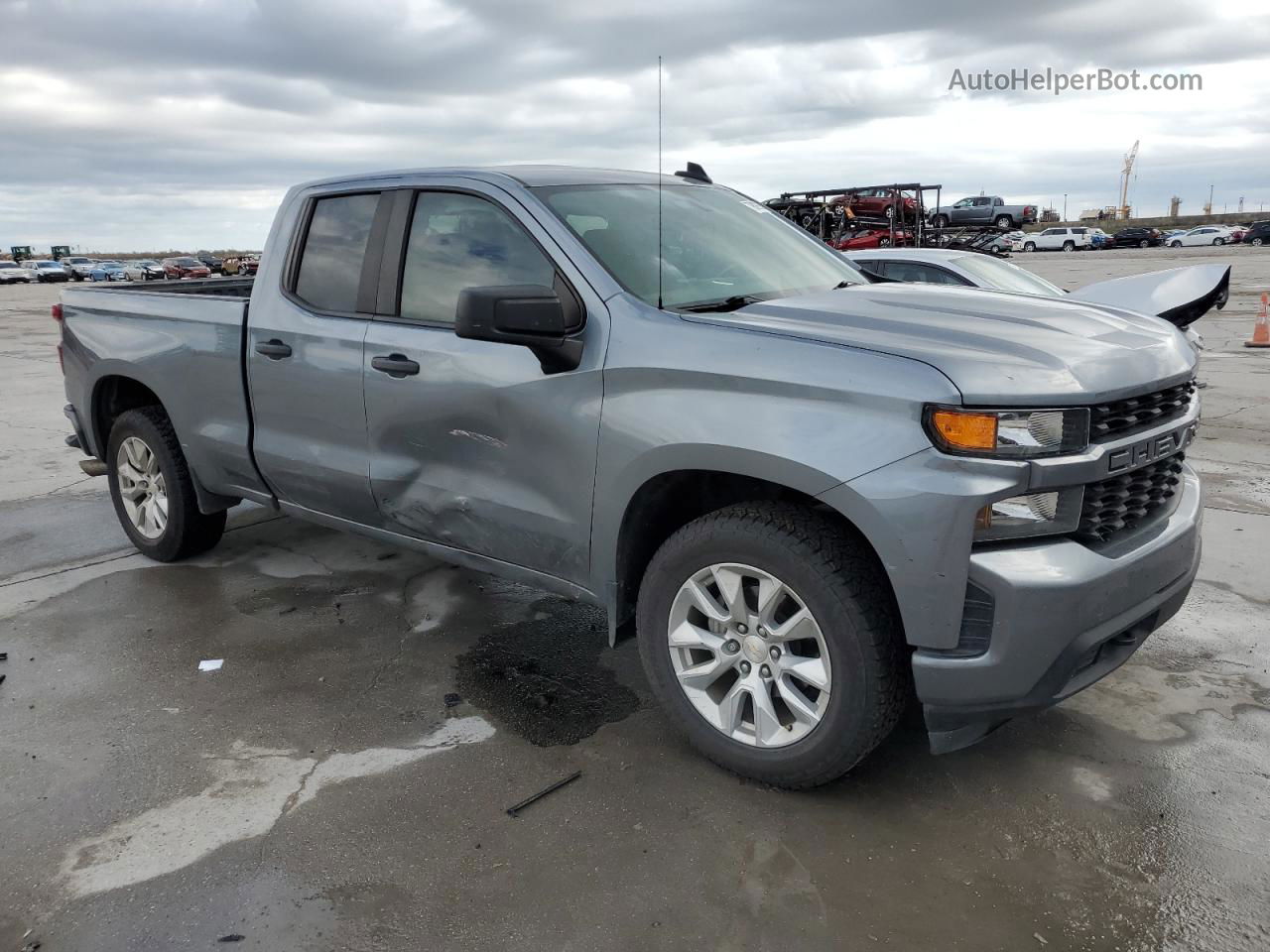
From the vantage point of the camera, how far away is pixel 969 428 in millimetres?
2467

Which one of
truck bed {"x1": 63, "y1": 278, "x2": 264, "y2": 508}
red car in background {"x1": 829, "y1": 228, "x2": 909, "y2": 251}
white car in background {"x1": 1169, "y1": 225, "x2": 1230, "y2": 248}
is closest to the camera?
truck bed {"x1": 63, "y1": 278, "x2": 264, "y2": 508}

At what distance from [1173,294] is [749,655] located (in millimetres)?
2633

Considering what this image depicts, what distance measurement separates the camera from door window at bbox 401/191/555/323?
3467mm

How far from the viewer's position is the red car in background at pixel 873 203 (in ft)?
69.7

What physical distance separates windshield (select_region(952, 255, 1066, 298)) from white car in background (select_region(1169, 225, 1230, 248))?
175 ft

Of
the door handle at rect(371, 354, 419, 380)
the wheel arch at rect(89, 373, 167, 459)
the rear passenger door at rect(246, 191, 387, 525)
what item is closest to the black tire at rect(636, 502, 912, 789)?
the door handle at rect(371, 354, 419, 380)

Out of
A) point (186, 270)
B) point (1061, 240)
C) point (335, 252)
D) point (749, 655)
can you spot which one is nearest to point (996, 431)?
point (749, 655)

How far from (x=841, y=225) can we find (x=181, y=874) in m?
20.5

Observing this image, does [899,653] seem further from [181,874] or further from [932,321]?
[181,874]

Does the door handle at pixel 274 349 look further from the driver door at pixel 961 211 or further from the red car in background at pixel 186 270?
the red car in background at pixel 186 270

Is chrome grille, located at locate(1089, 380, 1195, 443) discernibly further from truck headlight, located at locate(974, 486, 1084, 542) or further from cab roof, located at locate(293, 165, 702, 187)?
cab roof, located at locate(293, 165, 702, 187)

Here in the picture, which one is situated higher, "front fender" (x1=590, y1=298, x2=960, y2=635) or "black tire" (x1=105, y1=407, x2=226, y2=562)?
"front fender" (x1=590, y1=298, x2=960, y2=635)

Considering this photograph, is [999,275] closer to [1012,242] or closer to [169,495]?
[169,495]

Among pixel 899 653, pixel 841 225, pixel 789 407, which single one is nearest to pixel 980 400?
pixel 789 407
